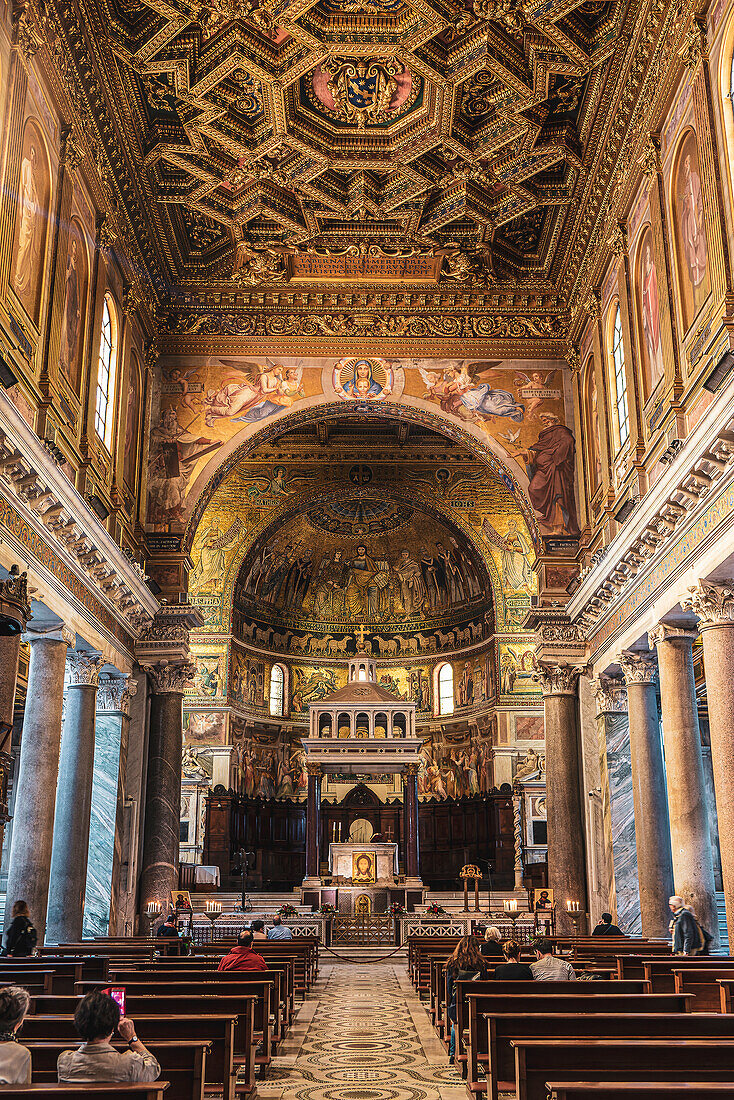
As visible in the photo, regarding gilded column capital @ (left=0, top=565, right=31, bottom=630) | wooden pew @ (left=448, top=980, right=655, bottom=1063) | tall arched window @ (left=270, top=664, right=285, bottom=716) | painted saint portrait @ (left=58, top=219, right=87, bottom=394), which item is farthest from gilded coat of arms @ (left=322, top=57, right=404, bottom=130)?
tall arched window @ (left=270, top=664, right=285, bottom=716)

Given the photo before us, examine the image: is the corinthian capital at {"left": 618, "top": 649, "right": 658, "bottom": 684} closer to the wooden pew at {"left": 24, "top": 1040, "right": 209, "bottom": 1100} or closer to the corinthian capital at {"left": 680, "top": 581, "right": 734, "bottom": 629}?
the corinthian capital at {"left": 680, "top": 581, "right": 734, "bottom": 629}

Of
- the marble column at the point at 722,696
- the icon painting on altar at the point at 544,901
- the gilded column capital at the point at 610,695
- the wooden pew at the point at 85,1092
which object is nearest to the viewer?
the wooden pew at the point at 85,1092

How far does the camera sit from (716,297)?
587 inches

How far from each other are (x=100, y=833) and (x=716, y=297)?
1686cm

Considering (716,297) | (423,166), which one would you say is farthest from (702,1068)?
(423,166)

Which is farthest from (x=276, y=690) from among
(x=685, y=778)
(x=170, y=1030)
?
(x=170, y=1030)

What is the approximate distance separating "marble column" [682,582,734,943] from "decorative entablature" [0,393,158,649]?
10046 mm

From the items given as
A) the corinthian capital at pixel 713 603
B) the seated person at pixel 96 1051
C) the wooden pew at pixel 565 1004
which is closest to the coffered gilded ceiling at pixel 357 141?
the corinthian capital at pixel 713 603

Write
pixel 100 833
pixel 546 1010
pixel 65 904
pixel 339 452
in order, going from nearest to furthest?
pixel 546 1010, pixel 65 904, pixel 100 833, pixel 339 452

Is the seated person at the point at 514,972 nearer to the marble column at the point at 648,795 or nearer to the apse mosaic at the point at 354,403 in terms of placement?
the marble column at the point at 648,795

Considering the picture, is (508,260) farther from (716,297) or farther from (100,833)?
(100,833)

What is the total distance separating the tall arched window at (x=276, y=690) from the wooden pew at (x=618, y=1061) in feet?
116

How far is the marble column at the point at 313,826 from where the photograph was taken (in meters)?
31.4

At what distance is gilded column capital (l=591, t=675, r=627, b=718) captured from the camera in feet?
76.9
